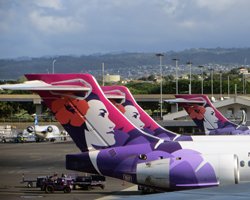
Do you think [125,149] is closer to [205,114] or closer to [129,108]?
[129,108]

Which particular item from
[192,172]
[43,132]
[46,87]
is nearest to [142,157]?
[192,172]

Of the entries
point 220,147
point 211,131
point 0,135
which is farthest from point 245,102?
point 220,147

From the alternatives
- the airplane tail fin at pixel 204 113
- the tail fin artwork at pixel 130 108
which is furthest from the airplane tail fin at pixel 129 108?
the airplane tail fin at pixel 204 113

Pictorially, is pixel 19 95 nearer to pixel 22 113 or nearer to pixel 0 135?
pixel 22 113

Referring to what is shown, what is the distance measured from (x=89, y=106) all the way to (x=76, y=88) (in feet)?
3.08

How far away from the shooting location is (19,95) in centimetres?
13050

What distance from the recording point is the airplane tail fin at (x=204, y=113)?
50.8 metres

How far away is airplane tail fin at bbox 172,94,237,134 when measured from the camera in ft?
167

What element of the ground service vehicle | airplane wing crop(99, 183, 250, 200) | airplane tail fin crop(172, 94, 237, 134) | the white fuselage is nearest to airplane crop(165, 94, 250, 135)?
airplane tail fin crop(172, 94, 237, 134)

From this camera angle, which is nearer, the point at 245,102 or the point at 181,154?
the point at 181,154

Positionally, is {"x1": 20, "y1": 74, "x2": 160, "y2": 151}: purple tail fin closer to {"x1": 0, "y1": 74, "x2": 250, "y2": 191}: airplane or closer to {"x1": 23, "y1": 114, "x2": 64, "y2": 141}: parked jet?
{"x1": 0, "y1": 74, "x2": 250, "y2": 191}: airplane

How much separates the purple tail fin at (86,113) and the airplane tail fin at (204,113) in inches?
925

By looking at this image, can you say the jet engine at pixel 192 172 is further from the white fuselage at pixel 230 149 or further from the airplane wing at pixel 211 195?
the airplane wing at pixel 211 195

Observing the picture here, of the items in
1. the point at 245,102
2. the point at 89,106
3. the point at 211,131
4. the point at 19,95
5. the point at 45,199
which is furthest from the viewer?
the point at 19,95
